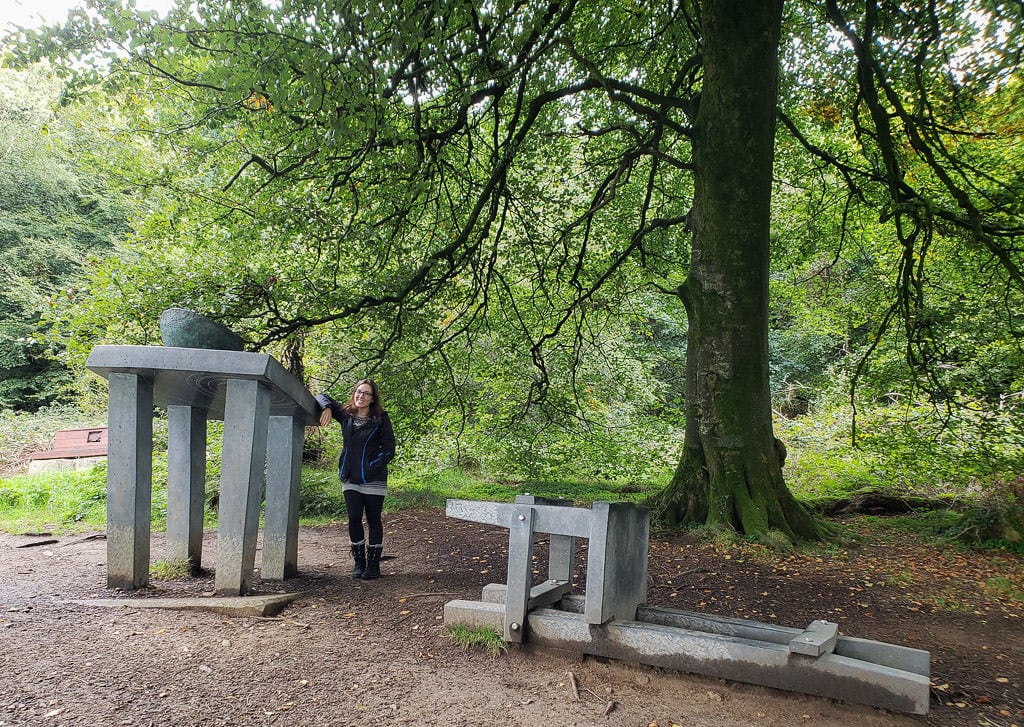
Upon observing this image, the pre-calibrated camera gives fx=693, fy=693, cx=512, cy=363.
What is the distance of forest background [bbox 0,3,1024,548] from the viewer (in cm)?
716

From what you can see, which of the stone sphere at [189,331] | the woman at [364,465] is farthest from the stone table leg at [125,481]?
the woman at [364,465]

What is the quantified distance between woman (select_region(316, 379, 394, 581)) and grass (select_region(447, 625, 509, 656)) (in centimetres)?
191

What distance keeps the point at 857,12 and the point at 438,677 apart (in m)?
9.14

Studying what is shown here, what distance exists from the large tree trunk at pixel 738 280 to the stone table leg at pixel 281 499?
406 centimetres

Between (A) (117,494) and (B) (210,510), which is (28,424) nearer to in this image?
(B) (210,510)

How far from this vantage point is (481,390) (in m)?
10.6

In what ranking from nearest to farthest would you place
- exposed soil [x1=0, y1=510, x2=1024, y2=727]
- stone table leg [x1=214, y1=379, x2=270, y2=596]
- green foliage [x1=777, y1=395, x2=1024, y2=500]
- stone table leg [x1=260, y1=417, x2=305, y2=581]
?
exposed soil [x1=0, y1=510, x2=1024, y2=727] < stone table leg [x1=214, y1=379, x2=270, y2=596] < stone table leg [x1=260, y1=417, x2=305, y2=581] < green foliage [x1=777, y1=395, x2=1024, y2=500]

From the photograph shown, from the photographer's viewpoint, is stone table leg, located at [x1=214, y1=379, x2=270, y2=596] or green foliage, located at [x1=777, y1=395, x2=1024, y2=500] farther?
green foliage, located at [x1=777, y1=395, x2=1024, y2=500]

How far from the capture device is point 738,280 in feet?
23.3

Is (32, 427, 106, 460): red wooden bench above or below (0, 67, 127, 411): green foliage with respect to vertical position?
below

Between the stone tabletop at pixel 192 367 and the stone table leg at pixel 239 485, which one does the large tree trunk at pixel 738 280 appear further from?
the stone table leg at pixel 239 485

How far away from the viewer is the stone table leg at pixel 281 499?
5922mm

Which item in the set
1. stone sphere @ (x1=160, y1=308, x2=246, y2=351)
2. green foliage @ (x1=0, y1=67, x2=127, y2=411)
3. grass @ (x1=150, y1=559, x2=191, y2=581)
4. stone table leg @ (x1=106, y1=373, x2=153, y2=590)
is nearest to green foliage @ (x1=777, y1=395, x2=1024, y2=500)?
stone sphere @ (x1=160, y1=308, x2=246, y2=351)

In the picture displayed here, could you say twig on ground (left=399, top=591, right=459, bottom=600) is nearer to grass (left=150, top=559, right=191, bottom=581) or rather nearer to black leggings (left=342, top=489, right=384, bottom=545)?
black leggings (left=342, top=489, right=384, bottom=545)
